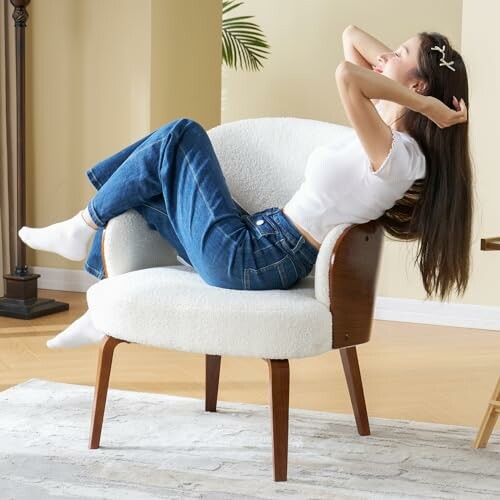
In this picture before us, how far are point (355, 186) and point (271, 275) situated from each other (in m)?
0.32

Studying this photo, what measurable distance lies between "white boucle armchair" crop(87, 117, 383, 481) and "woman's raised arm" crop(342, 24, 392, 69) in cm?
29

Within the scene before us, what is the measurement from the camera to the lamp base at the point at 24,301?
174 inches

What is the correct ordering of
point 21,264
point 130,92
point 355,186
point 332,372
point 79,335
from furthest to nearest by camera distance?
1. point 130,92
2. point 21,264
3. point 332,372
4. point 79,335
5. point 355,186

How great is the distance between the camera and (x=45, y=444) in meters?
2.56

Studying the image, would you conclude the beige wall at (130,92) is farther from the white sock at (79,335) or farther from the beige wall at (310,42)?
the white sock at (79,335)

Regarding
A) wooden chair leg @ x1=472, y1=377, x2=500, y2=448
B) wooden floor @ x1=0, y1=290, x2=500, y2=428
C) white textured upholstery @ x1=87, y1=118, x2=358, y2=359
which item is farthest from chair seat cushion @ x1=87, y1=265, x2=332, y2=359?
wooden floor @ x1=0, y1=290, x2=500, y2=428

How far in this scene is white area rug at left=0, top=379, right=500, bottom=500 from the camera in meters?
2.28

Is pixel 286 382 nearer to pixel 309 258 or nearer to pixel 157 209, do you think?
pixel 309 258

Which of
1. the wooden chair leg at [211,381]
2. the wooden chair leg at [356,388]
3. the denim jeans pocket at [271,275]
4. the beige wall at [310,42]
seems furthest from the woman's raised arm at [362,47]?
the beige wall at [310,42]

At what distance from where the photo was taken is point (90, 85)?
497 cm

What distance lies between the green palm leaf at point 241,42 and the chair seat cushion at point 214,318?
400 cm

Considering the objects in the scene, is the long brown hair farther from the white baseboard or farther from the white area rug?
the white baseboard

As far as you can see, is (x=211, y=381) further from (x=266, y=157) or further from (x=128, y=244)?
(x=266, y=157)

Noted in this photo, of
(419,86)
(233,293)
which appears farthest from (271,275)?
(419,86)
